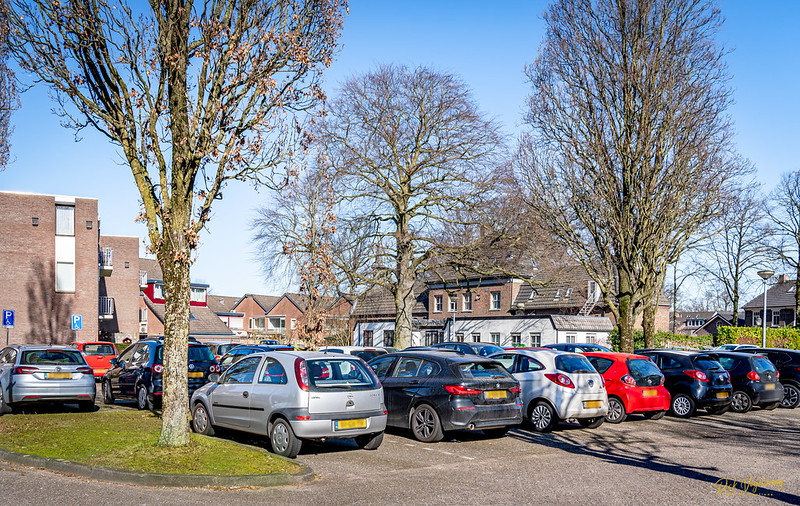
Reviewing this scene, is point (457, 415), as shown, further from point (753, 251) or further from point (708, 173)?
point (753, 251)

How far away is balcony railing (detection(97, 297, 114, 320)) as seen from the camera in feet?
174

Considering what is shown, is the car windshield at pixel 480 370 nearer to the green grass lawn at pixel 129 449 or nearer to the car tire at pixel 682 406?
the green grass lawn at pixel 129 449

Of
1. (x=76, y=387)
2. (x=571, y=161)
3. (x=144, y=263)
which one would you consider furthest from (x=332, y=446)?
(x=144, y=263)

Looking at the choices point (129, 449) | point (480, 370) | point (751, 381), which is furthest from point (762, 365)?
point (129, 449)

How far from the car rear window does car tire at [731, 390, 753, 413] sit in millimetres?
7002

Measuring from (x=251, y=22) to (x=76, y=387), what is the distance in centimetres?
923

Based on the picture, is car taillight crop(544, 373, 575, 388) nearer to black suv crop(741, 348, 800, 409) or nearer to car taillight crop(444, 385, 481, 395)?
car taillight crop(444, 385, 481, 395)

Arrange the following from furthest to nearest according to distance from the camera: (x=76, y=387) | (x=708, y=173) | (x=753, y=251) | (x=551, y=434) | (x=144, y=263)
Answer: (x=144, y=263), (x=753, y=251), (x=708, y=173), (x=76, y=387), (x=551, y=434)

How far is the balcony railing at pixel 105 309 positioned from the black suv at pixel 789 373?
45547 mm

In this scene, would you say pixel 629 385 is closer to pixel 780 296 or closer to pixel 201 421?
pixel 201 421

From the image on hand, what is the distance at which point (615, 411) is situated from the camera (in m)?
16.3

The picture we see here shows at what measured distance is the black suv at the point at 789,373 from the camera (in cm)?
2142

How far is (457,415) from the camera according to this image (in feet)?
40.8

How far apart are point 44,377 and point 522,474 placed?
10624mm
